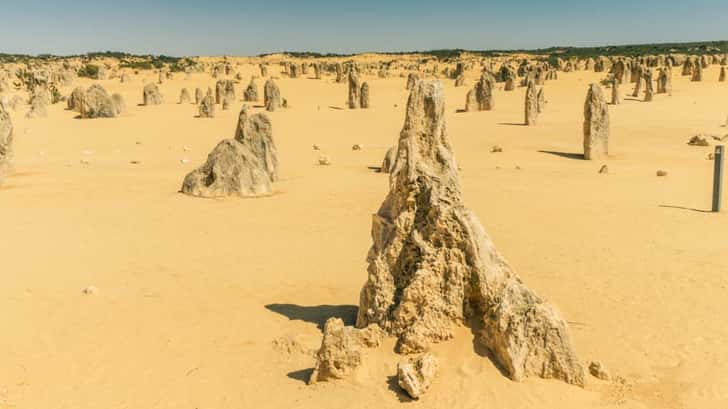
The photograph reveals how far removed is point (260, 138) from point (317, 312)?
361 inches

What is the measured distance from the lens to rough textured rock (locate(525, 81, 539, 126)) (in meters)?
27.2

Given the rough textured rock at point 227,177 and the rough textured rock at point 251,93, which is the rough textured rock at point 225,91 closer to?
the rough textured rock at point 251,93

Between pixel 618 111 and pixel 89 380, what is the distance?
30147 millimetres

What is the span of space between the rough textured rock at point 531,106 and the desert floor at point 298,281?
8.30 metres

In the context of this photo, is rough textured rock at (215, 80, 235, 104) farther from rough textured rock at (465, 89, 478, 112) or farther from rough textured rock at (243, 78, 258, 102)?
rough textured rock at (465, 89, 478, 112)

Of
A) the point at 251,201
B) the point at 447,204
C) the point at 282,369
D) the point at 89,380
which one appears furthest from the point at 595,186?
the point at 89,380

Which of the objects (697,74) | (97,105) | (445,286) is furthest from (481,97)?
(445,286)

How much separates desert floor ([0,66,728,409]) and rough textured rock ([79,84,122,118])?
37.2 feet

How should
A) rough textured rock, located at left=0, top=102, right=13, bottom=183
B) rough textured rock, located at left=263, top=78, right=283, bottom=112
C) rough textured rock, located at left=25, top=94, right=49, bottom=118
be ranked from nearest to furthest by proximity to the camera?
rough textured rock, located at left=0, top=102, right=13, bottom=183 < rough textured rock, located at left=25, top=94, right=49, bottom=118 < rough textured rock, located at left=263, top=78, right=283, bottom=112

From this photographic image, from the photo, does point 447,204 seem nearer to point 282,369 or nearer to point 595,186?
point 282,369

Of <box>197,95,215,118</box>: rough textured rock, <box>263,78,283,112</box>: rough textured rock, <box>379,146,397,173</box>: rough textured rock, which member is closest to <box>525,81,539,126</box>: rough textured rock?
<box>379,146,397,173</box>: rough textured rock

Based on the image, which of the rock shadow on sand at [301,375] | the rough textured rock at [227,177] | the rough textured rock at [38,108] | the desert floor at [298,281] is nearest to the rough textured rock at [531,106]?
the desert floor at [298,281]

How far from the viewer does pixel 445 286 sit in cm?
577

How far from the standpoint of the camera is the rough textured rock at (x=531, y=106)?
27.2 metres
